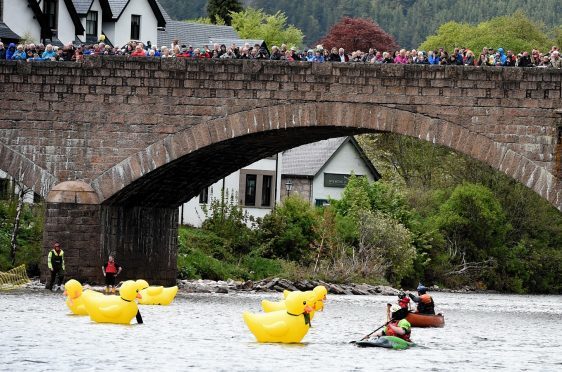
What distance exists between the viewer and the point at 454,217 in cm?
7306

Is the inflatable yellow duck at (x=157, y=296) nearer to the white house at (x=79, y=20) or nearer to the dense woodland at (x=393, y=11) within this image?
the white house at (x=79, y=20)

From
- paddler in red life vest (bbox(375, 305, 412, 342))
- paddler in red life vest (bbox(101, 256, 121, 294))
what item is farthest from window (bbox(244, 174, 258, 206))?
paddler in red life vest (bbox(375, 305, 412, 342))

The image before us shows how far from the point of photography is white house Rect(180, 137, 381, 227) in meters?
77.7

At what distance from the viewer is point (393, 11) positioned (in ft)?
616

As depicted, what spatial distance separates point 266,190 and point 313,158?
19.3 ft

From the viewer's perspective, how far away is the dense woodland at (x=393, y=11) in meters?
172

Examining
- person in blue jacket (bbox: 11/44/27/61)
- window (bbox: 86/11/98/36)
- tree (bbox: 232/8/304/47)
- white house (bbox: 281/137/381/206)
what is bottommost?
white house (bbox: 281/137/381/206)

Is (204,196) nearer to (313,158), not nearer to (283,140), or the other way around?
(313,158)

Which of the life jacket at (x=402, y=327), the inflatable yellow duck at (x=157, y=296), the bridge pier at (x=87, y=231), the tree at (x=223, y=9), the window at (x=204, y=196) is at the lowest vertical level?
the life jacket at (x=402, y=327)

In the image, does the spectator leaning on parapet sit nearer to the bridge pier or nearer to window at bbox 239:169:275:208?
the bridge pier

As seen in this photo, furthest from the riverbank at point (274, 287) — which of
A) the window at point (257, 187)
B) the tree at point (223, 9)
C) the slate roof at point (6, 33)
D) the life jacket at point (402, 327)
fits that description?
the tree at point (223, 9)

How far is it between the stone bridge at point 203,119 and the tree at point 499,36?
5142 centimetres

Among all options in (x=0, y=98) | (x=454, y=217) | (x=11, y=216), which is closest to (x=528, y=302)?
(x=454, y=217)

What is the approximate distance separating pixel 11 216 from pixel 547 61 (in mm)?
21320
